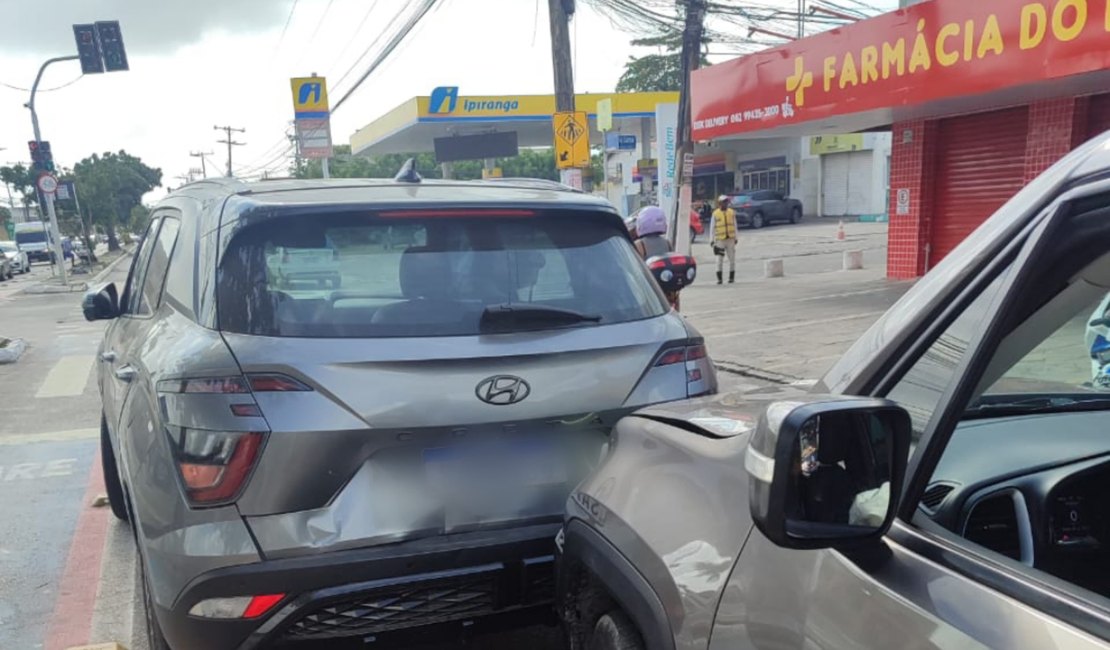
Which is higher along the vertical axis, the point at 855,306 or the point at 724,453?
the point at 724,453

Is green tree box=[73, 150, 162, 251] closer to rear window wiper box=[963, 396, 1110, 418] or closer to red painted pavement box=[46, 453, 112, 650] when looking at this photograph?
red painted pavement box=[46, 453, 112, 650]

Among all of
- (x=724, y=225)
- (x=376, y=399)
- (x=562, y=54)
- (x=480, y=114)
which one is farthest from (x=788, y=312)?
(x=480, y=114)

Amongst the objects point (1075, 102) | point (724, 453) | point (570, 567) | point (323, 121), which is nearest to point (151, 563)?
point (570, 567)

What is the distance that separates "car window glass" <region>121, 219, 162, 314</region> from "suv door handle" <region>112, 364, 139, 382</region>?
0.63m

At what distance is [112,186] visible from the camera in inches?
1922

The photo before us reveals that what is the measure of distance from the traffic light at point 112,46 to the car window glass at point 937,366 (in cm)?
2203

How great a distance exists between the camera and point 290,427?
7.53 feet

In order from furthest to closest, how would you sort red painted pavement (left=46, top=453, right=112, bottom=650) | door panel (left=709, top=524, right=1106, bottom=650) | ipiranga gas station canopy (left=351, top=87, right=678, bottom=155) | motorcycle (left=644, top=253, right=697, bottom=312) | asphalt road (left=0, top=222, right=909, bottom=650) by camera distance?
ipiranga gas station canopy (left=351, top=87, right=678, bottom=155) < motorcycle (left=644, top=253, right=697, bottom=312) < asphalt road (left=0, top=222, right=909, bottom=650) < red painted pavement (left=46, top=453, right=112, bottom=650) < door panel (left=709, top=524, right=1106, bottom=650)

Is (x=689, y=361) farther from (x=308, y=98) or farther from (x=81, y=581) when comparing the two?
(x=308, y=98)

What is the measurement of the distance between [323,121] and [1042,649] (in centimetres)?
2593

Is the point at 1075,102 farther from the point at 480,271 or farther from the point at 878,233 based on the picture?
the point at 878,233

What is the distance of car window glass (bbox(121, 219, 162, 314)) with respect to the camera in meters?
3.95

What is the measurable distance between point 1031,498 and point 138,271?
4032mm

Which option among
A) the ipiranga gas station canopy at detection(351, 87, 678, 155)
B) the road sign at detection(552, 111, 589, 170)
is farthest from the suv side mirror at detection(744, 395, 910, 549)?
the ipiranga gas station canopy at detection(351, 87, 678, 155)
